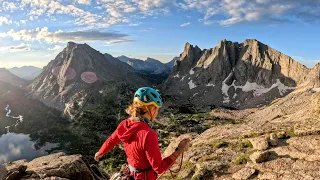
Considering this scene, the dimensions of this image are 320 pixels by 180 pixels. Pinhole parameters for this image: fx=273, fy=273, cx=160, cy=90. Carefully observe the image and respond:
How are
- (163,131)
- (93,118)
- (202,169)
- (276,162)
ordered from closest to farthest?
(276,162)
(202,169)
(163,131)
(93,118)

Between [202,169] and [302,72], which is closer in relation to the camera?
[202,169]

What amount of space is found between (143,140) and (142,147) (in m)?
0.23

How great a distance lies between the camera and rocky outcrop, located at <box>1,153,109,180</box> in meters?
19.5

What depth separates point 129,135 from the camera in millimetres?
7273

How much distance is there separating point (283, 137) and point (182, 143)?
1486 centimetres

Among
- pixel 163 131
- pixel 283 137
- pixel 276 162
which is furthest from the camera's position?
pixel 163 131

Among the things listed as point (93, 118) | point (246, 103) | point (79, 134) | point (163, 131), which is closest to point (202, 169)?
point (163, 131)

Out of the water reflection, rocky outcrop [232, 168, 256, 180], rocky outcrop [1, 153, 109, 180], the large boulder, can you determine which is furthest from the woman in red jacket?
the water reflection

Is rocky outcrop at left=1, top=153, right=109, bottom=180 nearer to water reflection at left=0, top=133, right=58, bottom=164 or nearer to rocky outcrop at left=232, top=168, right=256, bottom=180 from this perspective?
rocky outcrop at left=232, top=168, right=256, bottom=180

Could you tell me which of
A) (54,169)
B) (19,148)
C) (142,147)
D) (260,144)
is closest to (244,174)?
(260,144)

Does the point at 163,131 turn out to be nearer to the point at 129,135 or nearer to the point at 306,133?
the point at 306,133

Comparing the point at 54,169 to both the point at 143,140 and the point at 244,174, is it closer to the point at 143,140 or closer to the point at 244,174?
the point at 244,174

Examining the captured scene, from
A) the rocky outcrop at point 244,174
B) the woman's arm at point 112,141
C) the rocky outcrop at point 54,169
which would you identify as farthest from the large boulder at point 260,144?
the rocky outcrop at point 54,169

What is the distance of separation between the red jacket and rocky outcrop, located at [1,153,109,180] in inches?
560
